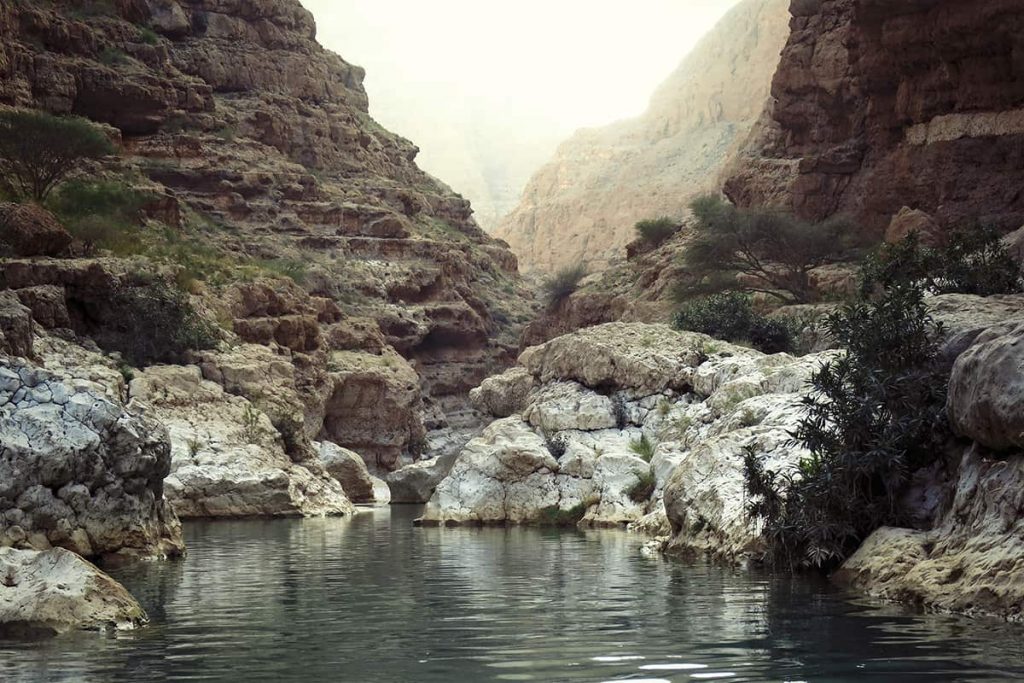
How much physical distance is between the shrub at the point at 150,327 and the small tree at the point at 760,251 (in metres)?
22.7

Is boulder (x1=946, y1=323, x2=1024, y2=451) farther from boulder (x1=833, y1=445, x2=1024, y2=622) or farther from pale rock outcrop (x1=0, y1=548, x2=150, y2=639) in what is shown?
pale rock outcrop (x1=0, y1=548, x2=150, y2=639)

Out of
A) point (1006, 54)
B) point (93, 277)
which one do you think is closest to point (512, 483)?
point (93, 277)

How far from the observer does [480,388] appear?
43312 mm

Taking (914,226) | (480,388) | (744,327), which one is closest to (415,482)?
(480,388)

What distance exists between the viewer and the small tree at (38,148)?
56.7 m

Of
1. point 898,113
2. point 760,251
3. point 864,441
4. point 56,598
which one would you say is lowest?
point 56,598

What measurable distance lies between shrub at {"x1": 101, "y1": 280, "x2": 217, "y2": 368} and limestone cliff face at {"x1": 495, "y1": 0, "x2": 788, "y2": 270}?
89.2 metres

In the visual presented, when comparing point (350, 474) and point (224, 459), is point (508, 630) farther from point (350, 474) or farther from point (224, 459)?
point (350, 474)

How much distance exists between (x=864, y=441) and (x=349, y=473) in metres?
34.9

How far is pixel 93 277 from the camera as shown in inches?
1731

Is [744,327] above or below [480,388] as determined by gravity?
above

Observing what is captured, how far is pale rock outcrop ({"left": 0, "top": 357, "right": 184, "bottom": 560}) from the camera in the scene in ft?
63.2

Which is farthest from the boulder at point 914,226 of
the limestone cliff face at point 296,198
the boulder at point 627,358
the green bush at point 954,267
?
the limestone cliff face at point 296,198

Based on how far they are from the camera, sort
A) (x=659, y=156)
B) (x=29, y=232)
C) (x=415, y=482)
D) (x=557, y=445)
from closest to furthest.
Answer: (x=557, y=445), (x=29, y=232), (x=415, y=482), (x=659, y=156)
